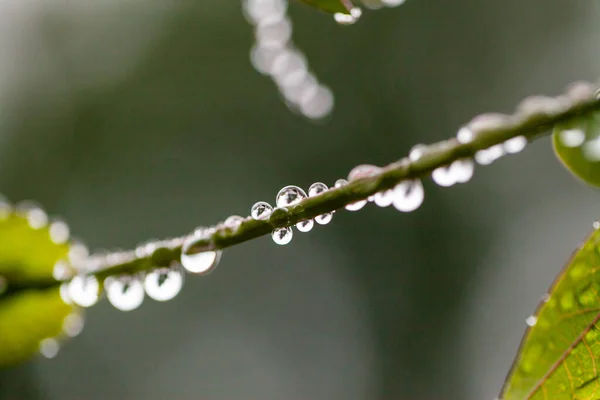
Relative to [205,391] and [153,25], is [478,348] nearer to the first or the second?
[205,391]

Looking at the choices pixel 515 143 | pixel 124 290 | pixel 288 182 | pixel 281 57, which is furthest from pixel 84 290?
pixel 288 182

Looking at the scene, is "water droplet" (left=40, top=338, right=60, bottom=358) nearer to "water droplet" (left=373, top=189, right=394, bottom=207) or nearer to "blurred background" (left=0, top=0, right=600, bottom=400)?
"water droplet" (left=373, top=189, right=394, bottom=207)

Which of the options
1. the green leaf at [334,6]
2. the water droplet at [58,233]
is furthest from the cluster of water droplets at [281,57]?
the green leaf at [334,6]

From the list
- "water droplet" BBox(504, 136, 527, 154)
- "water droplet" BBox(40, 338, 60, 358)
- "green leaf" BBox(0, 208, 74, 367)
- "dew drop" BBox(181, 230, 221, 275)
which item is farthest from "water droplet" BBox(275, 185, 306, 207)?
"water droplet" BBox(40, 338, 60, 358)

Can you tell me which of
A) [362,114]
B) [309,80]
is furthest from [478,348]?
[309,80]

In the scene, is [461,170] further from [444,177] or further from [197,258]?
[197,258]

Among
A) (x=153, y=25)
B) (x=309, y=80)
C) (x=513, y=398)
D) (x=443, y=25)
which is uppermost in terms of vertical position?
(x=153, y=25)
